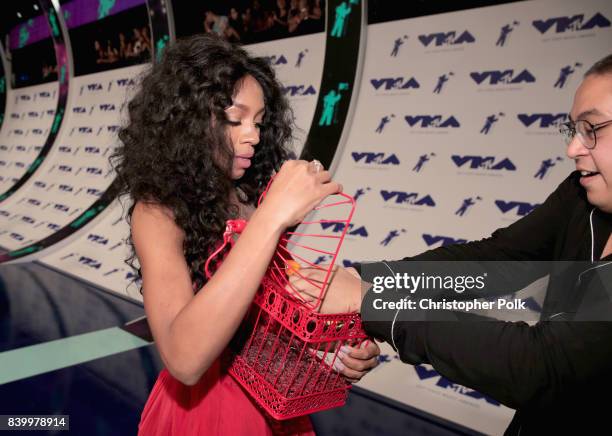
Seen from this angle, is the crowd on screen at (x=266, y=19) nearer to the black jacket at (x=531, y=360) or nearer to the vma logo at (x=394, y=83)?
the vma logo at (x=394, y=83)

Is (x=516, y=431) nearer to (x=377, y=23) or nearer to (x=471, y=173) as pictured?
(x=471, y=173)

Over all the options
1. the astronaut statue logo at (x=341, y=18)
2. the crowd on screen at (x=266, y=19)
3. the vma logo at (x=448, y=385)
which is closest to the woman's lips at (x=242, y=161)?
the vma logo at (x=448, y=385)

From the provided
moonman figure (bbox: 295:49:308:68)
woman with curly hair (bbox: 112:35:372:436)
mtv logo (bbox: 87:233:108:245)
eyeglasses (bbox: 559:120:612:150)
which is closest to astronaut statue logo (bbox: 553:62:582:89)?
eyeglasses (bbox: 559:120:612:150)

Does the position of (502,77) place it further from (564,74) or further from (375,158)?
(375,158)

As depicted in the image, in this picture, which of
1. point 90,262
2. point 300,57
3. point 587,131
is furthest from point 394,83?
point 90,262

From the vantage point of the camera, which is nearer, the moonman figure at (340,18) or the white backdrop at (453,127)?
the white backdrop at (453,127)

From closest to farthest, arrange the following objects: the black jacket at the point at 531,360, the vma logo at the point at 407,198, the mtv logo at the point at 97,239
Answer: the black jacket at the point at 531,360 → the vma logo at the point at 407,198 → the mtv logo at the point at 97,239

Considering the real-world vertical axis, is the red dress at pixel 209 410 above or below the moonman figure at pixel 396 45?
below

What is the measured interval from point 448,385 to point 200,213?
204 cm

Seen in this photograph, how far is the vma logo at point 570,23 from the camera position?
226 centimetres

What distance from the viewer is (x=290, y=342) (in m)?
0.96

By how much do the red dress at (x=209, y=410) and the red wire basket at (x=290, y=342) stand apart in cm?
7

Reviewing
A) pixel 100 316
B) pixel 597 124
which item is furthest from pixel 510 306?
pixel 100 316

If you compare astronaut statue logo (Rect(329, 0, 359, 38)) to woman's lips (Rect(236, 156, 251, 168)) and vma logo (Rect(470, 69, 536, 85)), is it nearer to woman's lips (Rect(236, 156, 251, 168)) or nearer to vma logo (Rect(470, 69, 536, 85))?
vma logo (Rect(470, 69, 536, 85))
